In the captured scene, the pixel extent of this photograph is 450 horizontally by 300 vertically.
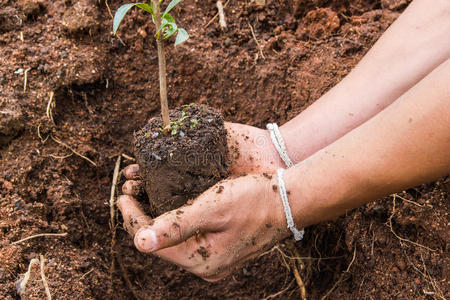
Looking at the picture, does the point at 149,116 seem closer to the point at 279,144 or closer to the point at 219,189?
the point at 279,144

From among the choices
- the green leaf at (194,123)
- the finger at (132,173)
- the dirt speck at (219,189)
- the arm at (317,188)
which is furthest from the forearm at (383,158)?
the finger at (132,173)

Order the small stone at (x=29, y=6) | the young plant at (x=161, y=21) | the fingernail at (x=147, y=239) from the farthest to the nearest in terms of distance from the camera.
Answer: the small stone at (x=29, y=6) < the fingernail at (x=147, y=239) < the young plant at (x=161, y=21)

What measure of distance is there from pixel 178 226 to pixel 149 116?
2.32 feet

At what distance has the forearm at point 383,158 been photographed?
36.5 inches

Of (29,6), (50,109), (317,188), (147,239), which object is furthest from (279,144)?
(29,6)

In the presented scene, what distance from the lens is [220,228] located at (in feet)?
3.62

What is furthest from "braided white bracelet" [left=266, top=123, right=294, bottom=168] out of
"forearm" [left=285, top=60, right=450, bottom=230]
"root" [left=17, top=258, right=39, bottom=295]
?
"root" [left=17, top=258, right=39, bottom=295]

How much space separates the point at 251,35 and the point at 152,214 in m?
0.82

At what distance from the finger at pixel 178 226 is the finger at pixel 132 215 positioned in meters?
0.14

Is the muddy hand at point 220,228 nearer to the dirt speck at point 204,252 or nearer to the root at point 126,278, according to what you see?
the dirt speck at point 204,252

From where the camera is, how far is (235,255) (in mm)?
1129

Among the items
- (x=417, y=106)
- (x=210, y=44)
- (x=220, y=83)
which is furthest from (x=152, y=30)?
(x=417, y=106)

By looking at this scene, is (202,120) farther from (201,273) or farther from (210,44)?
(210,44)

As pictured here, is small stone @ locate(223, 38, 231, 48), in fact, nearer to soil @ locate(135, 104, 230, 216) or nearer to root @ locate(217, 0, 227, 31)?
root @ locate(217, 0, 227, 31)
